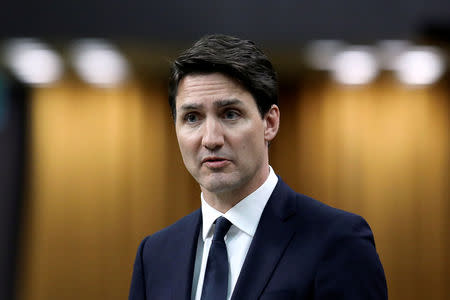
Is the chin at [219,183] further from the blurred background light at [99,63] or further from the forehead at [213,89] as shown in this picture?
the blurred background light at [99,63]

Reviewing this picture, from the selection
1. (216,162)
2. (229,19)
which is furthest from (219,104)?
(229,19)

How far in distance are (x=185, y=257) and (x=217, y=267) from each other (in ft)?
0.52

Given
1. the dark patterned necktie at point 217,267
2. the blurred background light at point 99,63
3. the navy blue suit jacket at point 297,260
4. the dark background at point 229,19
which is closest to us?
the navy blue suit jacket at point 297,260

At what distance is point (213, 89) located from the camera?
175 cm

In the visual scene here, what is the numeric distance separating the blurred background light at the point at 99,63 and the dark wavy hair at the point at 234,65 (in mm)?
4366

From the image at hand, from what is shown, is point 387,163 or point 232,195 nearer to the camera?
point 232,195

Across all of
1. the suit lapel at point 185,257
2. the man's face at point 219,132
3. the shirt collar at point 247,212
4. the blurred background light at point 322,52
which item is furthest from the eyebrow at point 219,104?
the blurred background light at point 322,52

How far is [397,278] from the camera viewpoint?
6.88 metres

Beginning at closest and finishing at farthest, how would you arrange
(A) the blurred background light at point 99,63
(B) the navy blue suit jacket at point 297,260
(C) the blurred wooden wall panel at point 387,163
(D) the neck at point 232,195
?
(B) the navy blue suit jacket at point 297,260, (D) the neck at point 232,195, (A) the blurred background light at point 99,63, (C) the blurred wooden wall panel at point 387,163

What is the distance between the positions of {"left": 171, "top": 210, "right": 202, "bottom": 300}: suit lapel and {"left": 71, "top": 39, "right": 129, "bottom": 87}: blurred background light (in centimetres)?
435

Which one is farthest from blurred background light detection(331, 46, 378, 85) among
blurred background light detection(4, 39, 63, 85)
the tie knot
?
the tie knot

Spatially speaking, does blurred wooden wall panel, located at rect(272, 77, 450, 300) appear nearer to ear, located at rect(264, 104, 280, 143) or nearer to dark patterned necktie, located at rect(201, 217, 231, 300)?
ear, located at rect(264, 104, 280, 143)

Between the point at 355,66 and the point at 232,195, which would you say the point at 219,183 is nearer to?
the point at 232,195

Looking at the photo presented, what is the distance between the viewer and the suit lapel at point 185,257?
1797 millimetres
